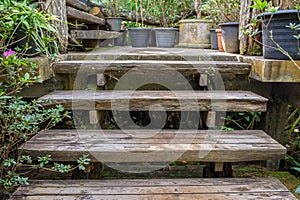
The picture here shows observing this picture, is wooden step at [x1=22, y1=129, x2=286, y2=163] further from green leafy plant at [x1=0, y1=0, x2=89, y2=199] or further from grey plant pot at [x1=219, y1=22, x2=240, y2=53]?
grey plant pot at [x1=219, y1=22, x2=240, y2=53]

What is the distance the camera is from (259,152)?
1004 millimetres

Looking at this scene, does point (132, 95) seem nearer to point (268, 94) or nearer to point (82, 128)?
point (82, 128)

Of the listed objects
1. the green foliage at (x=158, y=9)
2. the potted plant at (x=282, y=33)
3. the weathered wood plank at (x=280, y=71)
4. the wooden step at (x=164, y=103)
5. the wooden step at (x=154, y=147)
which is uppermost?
the green foliage at (x=158, y=9)

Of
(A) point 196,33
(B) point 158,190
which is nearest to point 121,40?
(A) point 196,33

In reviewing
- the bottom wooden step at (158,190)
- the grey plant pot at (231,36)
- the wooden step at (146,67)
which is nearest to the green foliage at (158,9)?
the grey plant pot at (231,36)

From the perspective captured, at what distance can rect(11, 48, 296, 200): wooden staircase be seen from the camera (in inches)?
35.2

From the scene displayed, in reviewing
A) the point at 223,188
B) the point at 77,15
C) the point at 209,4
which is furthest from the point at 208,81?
the point at 209,4

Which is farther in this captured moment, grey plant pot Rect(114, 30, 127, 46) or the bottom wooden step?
grey plant pot Rect(114, 30, 127, 46)

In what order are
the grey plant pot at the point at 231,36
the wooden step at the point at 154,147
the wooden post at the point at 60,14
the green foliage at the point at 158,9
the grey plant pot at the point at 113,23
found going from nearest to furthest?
the wooden step at the point at 154,147
the wooden post at the point at 60,14
the grey plant pot at the point at 231,36
the grey plant pot at the point at 113,23
the green foliage at the point at 158,9

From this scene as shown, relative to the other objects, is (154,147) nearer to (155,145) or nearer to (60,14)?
(155,145)

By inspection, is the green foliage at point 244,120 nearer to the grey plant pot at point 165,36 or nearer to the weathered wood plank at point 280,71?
the weathered wood plank at point 280,71

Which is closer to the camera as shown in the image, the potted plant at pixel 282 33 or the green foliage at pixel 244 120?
the potted plant at pixel 282 33

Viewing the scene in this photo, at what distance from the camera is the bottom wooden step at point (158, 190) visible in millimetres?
862

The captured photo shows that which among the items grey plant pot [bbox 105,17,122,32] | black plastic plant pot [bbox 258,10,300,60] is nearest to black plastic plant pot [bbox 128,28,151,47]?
grey plant pot [bbox 105,17,122,32]
